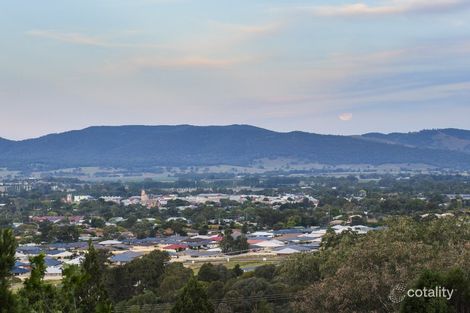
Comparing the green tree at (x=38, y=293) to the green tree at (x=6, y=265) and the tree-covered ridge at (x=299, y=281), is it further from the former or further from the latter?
the green tree at (x=6, y=265)

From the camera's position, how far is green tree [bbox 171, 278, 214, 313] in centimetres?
1678

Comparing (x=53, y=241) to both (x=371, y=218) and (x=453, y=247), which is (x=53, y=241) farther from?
(x=453, y=247)

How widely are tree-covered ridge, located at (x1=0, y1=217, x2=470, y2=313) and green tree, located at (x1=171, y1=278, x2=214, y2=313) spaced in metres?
0.02

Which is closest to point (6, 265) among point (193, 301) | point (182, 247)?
point (193, 301)

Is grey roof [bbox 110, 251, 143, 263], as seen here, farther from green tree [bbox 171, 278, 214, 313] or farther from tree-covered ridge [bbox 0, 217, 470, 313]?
green tree [bbox 171, 278, 214, 313]

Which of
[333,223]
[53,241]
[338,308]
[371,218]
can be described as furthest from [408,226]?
[371,218]

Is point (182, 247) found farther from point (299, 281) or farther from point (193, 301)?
point (193, 301)

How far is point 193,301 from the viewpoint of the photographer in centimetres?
1688

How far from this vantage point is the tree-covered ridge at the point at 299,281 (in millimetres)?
10438

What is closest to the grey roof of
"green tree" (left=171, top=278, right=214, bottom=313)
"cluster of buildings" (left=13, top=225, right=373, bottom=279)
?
"cluster of buildings" (left=13, top=225, right=373, bottom=279)

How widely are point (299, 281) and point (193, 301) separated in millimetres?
10277

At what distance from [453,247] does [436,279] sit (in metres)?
6.94

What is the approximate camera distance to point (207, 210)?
8744 cm

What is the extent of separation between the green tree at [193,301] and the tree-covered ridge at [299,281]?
0.02 m
